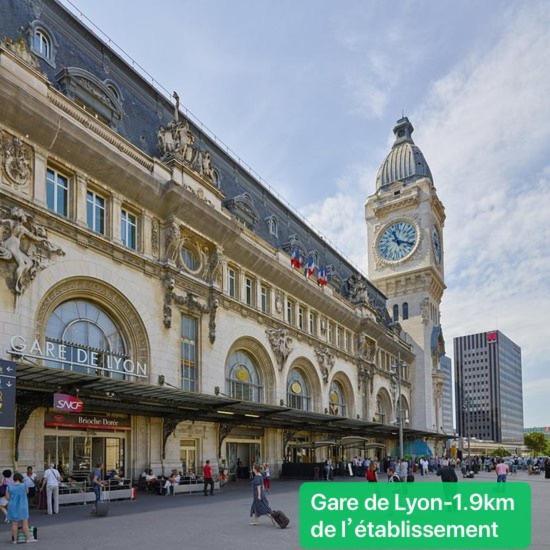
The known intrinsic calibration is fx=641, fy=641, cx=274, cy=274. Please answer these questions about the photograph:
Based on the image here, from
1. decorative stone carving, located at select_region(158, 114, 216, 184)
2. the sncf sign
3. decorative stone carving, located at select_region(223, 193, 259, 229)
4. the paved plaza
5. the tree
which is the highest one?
decorative stone carving, located at select_region(158, 114, 216, 184)

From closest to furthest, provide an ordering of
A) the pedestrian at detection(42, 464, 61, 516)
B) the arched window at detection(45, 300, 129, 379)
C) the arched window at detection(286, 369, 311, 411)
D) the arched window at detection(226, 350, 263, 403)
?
1. the pedestrian at detection(42, 464, 61, 516)
2. the arched window at detection(45, 300, 129, 379)
3. the arched window at detection(226, 350, 263, 403)
4. the arched window at detection(286, 369, 311, 411)

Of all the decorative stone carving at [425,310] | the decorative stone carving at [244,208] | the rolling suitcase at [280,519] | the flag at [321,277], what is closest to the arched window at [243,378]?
the decorative stone carving at [244,208]

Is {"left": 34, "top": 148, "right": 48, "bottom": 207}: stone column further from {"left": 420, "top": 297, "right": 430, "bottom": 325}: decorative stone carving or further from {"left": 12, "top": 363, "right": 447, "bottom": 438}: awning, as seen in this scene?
{"left": 420, "top": 297, "right": 430, "bottom": 325}: decorative stone carving

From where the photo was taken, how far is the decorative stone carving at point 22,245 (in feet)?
76.6

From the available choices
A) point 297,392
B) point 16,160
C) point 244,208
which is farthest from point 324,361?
point 16,160

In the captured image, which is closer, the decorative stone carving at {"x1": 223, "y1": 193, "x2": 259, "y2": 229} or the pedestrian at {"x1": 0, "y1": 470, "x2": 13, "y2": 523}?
the pedestrian at {"x1": 0, "y1": 470, "x2": 13, "y2": 523}

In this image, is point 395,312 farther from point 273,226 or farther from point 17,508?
point 17,508

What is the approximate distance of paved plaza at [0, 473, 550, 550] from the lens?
15.3m

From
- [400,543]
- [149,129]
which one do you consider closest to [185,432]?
[149,129]

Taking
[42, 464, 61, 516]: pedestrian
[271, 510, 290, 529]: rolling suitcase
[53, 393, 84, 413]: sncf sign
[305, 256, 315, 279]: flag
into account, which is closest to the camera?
[271, 510, 290, 529]: rolling suitcase

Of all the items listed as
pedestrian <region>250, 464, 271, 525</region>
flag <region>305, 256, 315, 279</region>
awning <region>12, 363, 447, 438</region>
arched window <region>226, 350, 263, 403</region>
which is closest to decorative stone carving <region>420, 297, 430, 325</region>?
flag <region>305, 256, 315, 279</region>

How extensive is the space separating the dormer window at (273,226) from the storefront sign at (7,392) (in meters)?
28.8

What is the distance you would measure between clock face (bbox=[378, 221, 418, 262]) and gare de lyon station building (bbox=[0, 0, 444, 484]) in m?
33.3

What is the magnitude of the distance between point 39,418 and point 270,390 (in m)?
19.6
